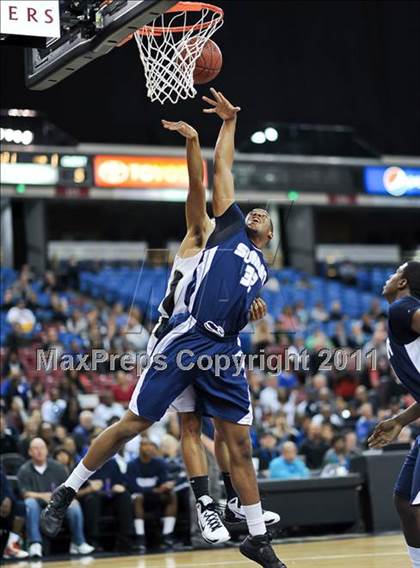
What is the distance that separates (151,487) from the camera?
38.1 feet

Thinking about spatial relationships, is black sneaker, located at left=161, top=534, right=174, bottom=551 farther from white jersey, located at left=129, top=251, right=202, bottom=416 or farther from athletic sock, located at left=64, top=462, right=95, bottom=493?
white jersey, located at left=129, top=251, right=202, bottom=416

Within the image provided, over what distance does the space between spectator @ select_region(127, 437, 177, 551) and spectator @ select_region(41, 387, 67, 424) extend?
228 cm

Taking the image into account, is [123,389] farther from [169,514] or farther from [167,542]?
[167,542]

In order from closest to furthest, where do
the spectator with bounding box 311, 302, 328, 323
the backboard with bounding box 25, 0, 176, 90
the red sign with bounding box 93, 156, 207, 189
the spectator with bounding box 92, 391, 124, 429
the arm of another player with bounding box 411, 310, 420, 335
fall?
the arm of another player with bounding box 411, 310, 420, 335
the backboard with bounding box 25, 0, 176, 90
the spectator with bounding box 92, 391, 124, 429
the spectator with bounding box 311, 302, 328, 323
the red sign with bounding box 93, 156, 207, 189

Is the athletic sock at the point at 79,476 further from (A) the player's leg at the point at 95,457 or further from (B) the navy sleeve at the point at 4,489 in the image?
(B) the navy sleeve at the point at 4,489

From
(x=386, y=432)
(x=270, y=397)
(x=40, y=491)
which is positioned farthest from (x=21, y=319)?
(x=386, y=432)

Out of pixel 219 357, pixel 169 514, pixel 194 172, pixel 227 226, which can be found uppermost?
pixel 194 172

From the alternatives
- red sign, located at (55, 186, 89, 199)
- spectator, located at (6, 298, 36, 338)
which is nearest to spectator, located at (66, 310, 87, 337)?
spectator, located at (6, 298, 36, 338)

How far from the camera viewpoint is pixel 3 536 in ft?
35.6

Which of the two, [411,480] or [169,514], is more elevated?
[411,480]

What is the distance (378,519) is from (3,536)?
4090mm

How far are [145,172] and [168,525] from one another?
1262cm

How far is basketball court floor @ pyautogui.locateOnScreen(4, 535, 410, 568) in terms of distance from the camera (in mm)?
8148

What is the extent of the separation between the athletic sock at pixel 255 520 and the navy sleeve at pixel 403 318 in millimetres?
1312
